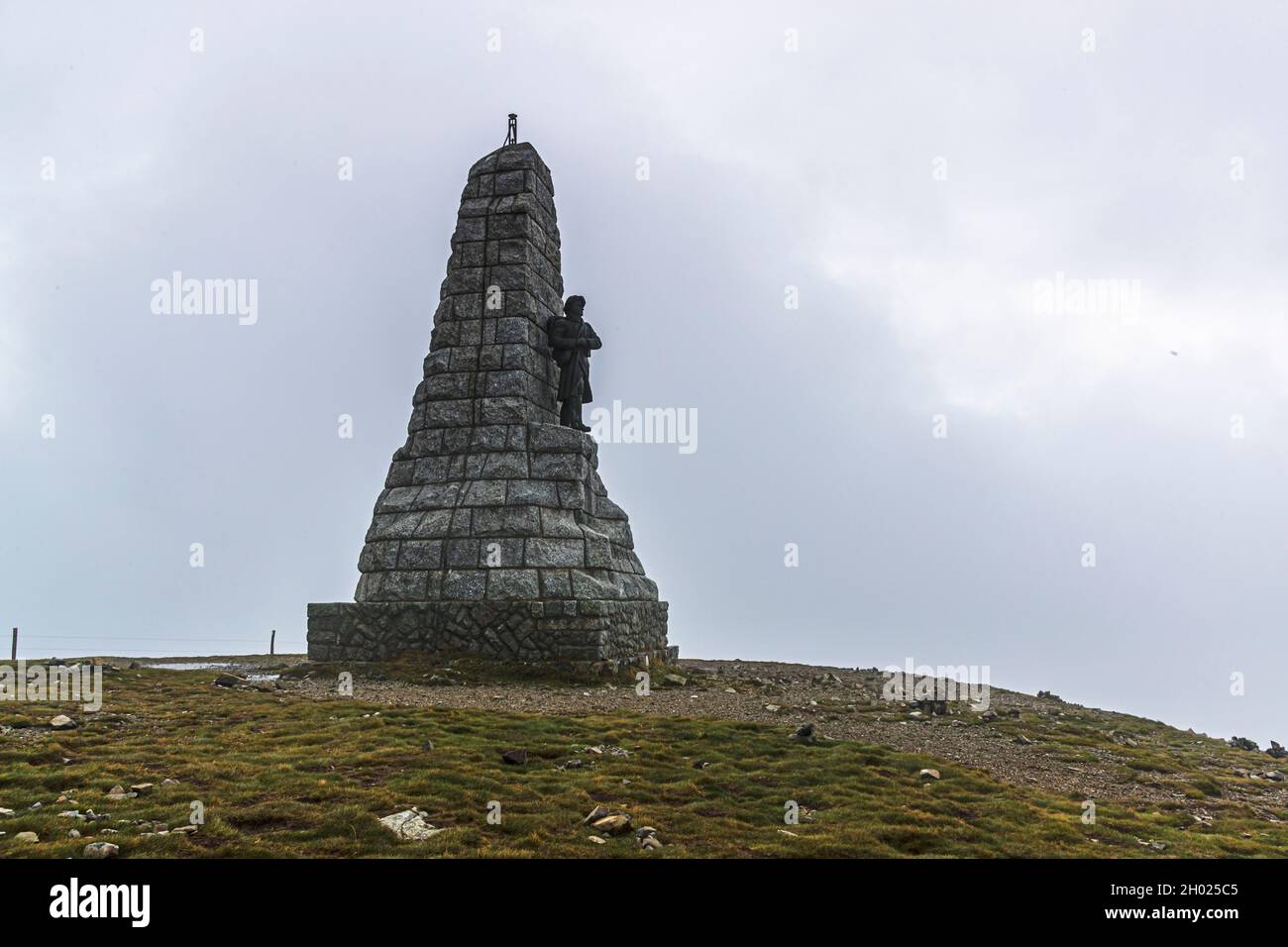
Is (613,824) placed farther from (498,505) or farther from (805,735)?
(498,505)

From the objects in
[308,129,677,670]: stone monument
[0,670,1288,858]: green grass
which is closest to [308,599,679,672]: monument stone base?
[308,129,677,670]: stone monument

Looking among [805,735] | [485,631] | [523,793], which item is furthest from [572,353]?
[523,793]

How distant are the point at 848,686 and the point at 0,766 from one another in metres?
15.1

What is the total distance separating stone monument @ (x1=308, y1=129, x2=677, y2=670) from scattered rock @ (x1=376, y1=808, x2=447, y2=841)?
9.00 metres

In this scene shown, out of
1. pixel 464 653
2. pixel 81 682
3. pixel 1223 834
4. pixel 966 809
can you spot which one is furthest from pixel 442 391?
pixel 1223 834

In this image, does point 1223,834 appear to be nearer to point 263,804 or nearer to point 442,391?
point 263,804

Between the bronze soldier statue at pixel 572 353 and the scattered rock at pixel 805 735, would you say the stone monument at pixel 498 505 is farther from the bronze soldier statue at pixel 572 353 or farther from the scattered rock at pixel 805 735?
the scattered rock at pixel 805 735

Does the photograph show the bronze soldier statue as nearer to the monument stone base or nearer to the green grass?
the monument stone base

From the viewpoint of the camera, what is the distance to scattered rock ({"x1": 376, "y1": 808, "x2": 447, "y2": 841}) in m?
7.17

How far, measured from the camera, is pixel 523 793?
851 cm

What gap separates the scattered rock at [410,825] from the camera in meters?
7.17

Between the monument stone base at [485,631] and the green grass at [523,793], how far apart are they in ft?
14.8
